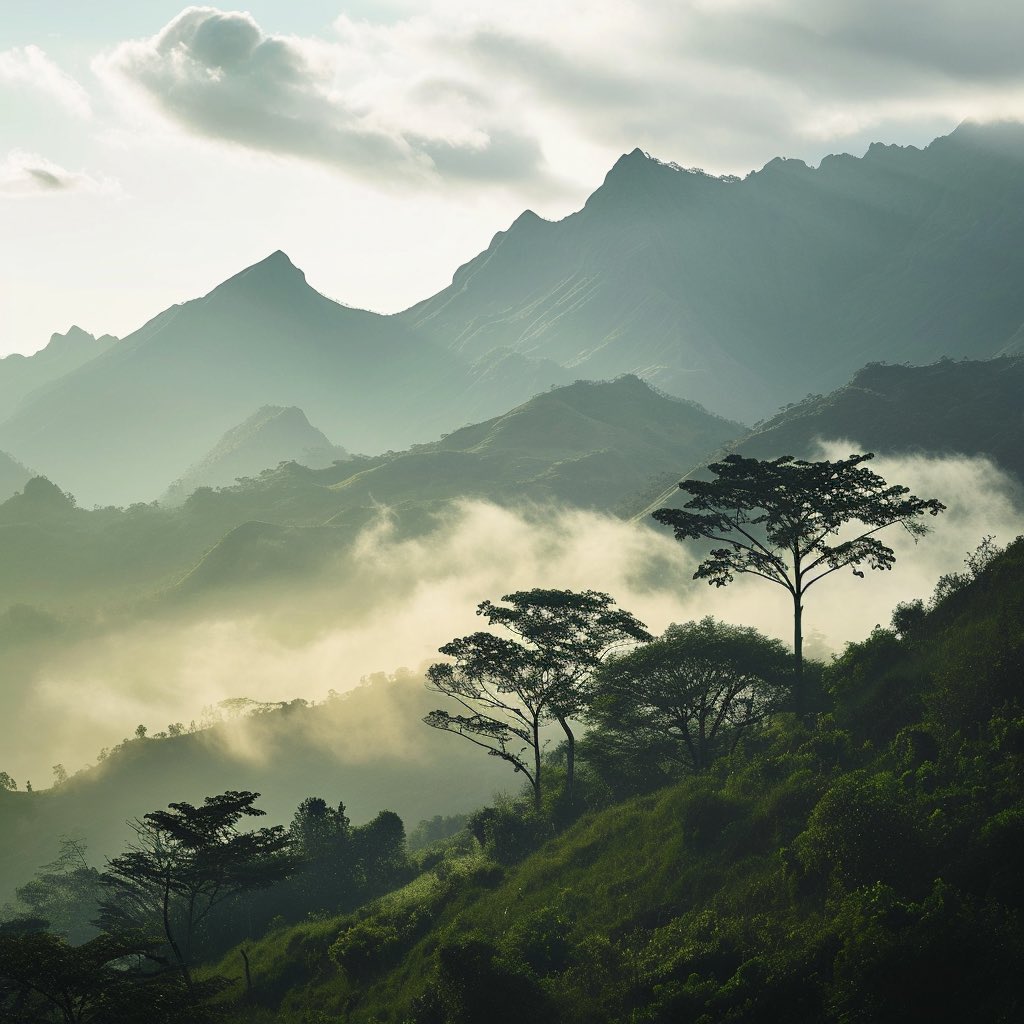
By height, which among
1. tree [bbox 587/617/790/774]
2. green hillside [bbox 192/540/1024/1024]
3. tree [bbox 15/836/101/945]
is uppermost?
tree [bbox 587/617/790/774]

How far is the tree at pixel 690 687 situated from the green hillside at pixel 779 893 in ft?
8.67

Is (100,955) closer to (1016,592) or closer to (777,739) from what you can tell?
(777,739)

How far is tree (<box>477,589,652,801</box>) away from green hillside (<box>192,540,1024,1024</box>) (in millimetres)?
7687

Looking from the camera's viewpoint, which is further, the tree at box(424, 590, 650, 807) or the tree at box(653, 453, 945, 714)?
the tree at box(424, 590, 650, 807)

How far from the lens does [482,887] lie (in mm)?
49219

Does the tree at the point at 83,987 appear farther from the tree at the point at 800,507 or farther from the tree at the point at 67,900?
the tree at the point at 67,900

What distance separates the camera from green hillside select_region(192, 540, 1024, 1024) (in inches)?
1065

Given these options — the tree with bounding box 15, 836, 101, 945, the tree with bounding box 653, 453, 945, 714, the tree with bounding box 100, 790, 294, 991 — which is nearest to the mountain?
the tree with bounding box 15, 836, 101, 945

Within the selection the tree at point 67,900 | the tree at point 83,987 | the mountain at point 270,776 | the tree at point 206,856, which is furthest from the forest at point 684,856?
the mountain at point 270,776

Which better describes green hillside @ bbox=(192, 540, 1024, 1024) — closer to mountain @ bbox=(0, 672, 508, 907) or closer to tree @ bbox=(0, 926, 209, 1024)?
tree @ bbox=(0, 926, 209, 1024)

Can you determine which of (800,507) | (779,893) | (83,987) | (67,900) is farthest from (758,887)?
(67,900)

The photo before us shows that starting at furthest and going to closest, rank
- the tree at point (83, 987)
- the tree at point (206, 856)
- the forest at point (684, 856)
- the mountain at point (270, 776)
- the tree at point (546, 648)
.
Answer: the mountain at point (270, 776) < the tree at point (546, 648) < the tree at point (206, 856) < the forest at point (684, 856) < the tree at point (83, 987)

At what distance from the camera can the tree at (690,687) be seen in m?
51.7

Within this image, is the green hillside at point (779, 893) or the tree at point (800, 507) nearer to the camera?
the green hillside at point (779, 893)
